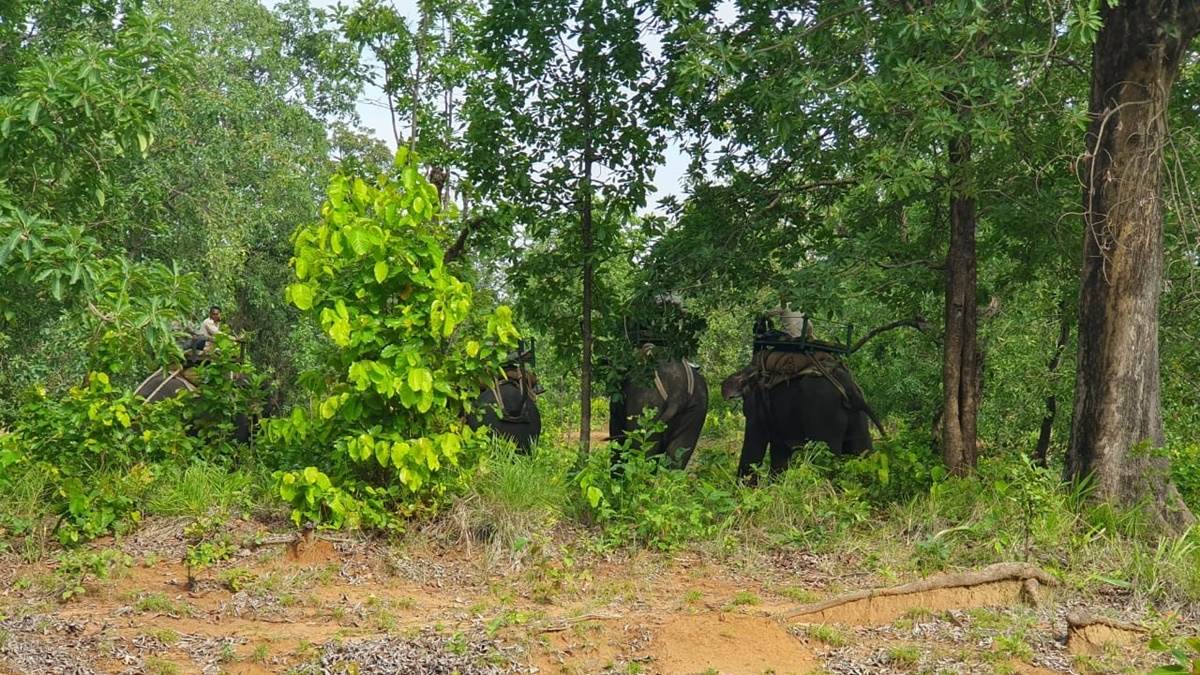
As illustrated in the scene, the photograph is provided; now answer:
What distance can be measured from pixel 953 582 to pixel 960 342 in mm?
2957

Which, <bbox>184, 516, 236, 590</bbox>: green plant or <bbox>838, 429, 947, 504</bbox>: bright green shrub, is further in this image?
<bbox>838, 429, 947, 504</bbox>: bright green shrub

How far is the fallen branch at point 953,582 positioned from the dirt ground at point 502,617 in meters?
0.05

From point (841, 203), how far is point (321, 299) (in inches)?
185

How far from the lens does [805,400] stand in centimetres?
1079

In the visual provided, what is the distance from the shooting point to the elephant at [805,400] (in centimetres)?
1070

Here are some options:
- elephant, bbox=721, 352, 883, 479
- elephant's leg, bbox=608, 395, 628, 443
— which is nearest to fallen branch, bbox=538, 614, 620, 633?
elephant, bbox=721, 352, 883, 479

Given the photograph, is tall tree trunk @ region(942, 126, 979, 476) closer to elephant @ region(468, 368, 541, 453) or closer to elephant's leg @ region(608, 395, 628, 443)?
elephant's leg @ region(608, 395, 628, 443)

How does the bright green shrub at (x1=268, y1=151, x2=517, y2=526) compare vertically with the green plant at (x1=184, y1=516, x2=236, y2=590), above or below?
above

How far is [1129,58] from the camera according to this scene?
788 centimetres

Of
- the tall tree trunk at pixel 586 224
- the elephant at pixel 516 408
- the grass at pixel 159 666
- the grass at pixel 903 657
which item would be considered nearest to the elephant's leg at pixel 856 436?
the tall tree trunk at pixel 586 224

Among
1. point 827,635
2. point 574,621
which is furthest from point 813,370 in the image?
point 574,621

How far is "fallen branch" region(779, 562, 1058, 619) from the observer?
6.52 m

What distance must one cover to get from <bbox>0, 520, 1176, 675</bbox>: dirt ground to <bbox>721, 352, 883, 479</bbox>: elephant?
3.08m

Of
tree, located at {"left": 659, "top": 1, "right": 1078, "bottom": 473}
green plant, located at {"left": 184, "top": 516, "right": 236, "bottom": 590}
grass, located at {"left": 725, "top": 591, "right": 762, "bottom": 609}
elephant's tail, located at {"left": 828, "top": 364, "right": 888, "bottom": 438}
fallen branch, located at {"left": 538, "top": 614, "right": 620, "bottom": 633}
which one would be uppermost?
tree, located at {"left": 659, "top": 1, "right": 1078, "bottom": 473}
